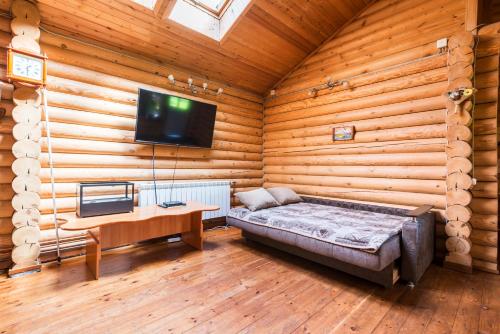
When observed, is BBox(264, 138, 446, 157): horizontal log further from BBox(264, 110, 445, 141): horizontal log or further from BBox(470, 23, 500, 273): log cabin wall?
BBox(470, 23, 500, 273): log cabin wall

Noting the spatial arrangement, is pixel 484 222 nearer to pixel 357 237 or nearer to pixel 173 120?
pixel 357 237

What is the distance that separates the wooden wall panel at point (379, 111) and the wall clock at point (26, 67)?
12.3ft

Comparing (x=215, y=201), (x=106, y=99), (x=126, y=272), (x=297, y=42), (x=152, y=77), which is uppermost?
(x=297, y=42)

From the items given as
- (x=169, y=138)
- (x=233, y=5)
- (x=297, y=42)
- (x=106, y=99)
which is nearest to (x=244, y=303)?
(x=169, y=138)

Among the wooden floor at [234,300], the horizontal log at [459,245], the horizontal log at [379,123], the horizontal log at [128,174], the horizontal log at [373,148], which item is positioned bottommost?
the wooden floor at [234,300]

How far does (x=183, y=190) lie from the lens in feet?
12.7

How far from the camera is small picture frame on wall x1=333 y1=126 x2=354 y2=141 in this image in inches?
152

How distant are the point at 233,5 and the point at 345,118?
238cm

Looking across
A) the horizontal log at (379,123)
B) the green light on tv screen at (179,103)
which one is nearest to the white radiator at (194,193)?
the green light on tv screen at (179,103)

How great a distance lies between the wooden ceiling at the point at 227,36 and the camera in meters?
2.84

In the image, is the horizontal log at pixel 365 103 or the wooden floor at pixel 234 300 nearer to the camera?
the wooden floor at pixel 234 300

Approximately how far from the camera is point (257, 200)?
369cm

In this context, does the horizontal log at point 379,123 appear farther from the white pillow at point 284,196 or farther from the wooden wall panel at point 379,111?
the white pillow at point 284,196

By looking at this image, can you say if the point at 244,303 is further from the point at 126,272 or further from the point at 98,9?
the point at 98,9
